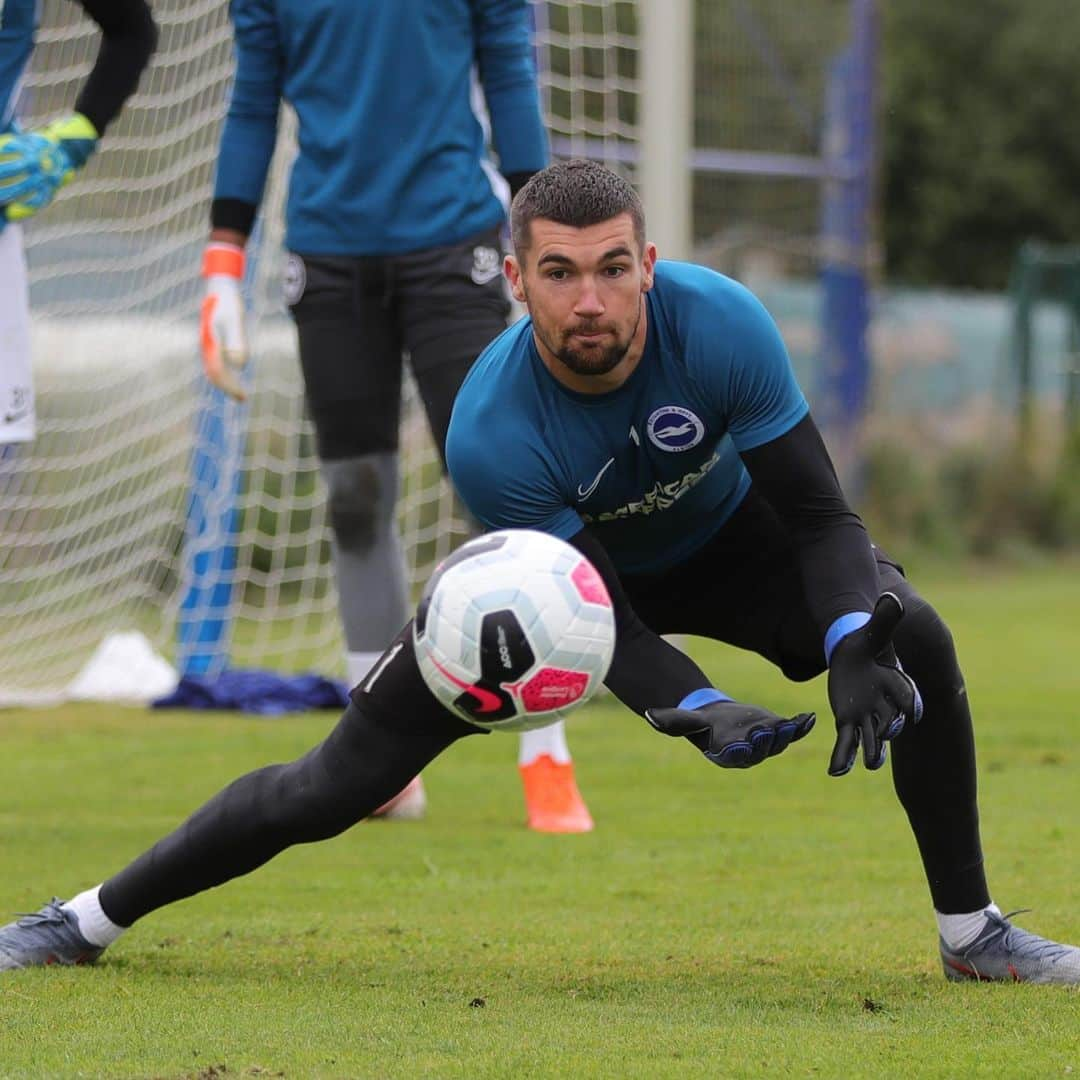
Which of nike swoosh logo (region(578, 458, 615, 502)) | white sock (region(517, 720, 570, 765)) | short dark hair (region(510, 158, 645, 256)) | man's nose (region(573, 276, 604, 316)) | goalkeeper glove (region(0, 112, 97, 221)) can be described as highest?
short dark hair (region(510, 158, 645, 256))

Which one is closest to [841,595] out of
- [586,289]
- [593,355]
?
[593,355]

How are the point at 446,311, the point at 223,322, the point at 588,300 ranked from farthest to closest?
the point at 223,322 → the point at 446,311 → the point at 588,300

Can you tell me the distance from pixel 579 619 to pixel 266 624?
7.80m

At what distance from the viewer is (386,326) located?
6.09 meters

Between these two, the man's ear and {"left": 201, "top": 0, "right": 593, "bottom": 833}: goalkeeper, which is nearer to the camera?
Answer: the man's ear

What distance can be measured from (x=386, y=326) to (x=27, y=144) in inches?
45.1

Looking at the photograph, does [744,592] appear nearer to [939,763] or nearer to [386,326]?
[939,763]

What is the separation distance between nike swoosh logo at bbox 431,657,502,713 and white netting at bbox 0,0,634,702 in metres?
5.61

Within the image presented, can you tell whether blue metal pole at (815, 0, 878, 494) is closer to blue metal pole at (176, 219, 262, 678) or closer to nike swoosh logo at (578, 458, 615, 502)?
blue metal pole at (176, 219, 262, 678)

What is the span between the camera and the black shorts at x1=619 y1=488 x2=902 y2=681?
4.37 m

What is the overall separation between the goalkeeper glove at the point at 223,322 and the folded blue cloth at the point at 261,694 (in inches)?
104

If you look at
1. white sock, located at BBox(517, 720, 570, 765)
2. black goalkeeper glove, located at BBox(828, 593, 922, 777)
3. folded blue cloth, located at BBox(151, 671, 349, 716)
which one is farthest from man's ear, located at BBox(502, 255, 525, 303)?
folded blue cloth, located at BBox(151, 671, 349, 716)

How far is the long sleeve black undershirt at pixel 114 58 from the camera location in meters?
5.81

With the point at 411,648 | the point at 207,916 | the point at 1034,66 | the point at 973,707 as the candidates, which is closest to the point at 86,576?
the point at 973,707
